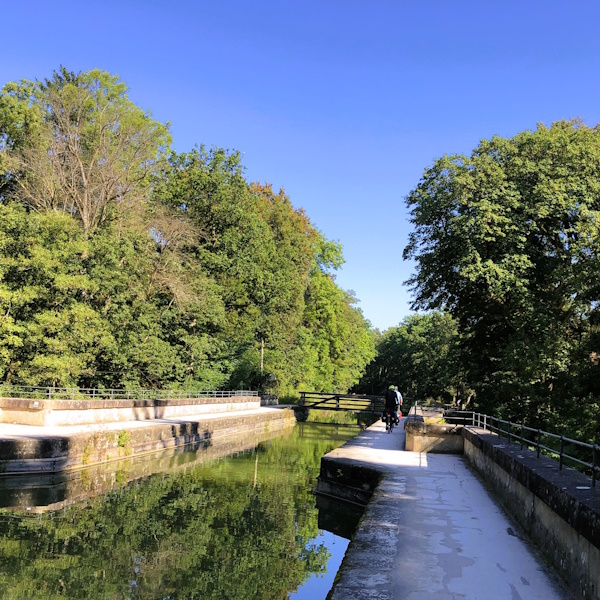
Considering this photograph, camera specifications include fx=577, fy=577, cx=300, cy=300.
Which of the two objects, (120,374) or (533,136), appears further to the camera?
(120,374)

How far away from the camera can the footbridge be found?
5.30 m

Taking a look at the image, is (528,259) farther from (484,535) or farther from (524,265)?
(484,535)

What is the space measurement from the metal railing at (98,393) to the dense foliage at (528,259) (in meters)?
13.5

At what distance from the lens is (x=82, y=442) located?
15.0 metres

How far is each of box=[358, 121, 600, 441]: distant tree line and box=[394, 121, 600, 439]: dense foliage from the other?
0.05 meters

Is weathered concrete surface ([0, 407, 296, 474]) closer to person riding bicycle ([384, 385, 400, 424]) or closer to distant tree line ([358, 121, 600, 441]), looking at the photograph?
person riding bicycle ([384, 385, 400, 424])

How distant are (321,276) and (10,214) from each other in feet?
129

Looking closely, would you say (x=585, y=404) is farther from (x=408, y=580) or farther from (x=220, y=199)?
(x=220, y=199)

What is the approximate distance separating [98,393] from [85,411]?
14.4 ft

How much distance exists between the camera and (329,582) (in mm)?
8672

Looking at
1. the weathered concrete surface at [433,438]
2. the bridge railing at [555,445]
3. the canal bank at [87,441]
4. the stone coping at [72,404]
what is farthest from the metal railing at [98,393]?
the bridge railing at [555,445]

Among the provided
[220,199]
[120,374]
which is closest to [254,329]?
[220,199]

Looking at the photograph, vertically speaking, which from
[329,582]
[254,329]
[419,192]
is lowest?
[329,582]

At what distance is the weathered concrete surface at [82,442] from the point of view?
43.7 ft
